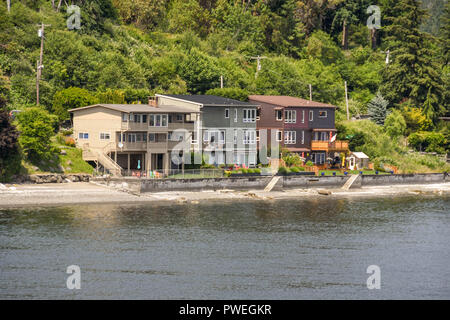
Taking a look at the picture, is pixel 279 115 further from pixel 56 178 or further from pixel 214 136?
pixel 56 178

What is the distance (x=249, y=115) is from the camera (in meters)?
91.1

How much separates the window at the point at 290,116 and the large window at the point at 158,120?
1758 cm

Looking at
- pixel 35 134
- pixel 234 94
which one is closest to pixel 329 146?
pixel 234 94

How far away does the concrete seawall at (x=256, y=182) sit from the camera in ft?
249

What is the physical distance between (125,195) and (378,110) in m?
53.2

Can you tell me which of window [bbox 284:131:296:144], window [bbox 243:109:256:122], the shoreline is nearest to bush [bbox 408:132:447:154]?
the shoreline

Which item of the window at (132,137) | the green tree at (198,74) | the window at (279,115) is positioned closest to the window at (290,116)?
the window at (279,115)

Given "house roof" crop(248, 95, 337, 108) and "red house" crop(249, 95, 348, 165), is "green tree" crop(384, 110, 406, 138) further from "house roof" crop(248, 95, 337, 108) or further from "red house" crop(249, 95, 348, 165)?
"house roof" crop(248, 95, 337, 108)

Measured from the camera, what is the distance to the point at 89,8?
112 m

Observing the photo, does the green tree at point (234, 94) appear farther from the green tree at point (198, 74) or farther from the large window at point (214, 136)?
the large window at point (214, 136)

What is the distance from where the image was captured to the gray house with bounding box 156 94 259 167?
86812 millimetres
